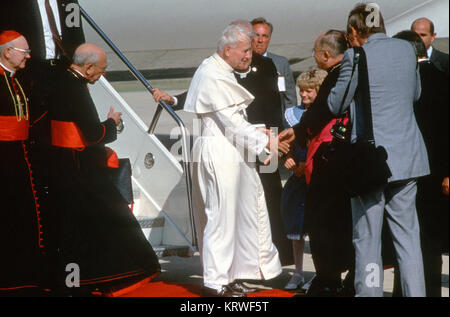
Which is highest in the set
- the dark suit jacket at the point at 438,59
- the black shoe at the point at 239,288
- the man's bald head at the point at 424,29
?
the man's bald head at the point at 424,29

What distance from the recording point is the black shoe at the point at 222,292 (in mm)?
4828

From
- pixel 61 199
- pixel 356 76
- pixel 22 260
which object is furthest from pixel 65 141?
pixel 356 76

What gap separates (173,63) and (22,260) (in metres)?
11.3

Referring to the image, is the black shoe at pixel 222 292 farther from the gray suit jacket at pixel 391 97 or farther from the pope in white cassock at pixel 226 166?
the gray suit jacket at pixel 391 97

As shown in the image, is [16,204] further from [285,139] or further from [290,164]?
[290,164]

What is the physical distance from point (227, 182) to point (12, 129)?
1256 mm

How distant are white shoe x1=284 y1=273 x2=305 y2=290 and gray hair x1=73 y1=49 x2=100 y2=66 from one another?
1845mm

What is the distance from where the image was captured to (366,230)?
4.12 meters

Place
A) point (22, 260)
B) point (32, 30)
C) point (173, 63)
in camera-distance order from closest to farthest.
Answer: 1. point (22, 260)
2. point (32, 30)
3. point (173, 63)

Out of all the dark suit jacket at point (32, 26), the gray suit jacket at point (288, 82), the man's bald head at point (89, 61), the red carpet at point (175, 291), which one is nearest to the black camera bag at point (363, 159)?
the red carpet at point (175, 291)

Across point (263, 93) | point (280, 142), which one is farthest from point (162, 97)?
point (280, 142)

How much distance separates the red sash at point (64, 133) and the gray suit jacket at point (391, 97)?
160 cm

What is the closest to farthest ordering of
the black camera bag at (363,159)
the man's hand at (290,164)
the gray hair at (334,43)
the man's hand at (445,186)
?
the black camera bag at (363,159), the man's hand at (445,186), the gray hair at (334,43), the man's hand at (290,164)
